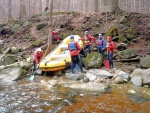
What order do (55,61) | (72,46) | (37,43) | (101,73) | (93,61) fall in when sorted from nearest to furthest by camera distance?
(101,73)
(72,46)
(55,61)
(93,61)
(37,43)

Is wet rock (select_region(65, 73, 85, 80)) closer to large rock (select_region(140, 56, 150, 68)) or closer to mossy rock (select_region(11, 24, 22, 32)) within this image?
large rock (select_region(140, 56, 150, 68))

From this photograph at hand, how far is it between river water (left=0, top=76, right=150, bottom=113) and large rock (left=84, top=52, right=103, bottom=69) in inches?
95.1

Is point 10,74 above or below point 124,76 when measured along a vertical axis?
below

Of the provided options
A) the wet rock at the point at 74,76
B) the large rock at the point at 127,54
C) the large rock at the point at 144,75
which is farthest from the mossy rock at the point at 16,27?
the large rock at the point at 144,75

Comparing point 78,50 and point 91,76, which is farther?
point 78,50

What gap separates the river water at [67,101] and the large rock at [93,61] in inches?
95.1

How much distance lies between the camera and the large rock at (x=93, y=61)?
1072cm

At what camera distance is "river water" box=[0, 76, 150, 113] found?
6109 mm

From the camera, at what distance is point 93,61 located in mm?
10766

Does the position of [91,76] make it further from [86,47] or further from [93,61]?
[86,47]

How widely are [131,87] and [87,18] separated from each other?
31.3 ft

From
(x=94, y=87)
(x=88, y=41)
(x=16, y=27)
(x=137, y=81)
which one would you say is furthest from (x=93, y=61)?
(x=16, y=27)

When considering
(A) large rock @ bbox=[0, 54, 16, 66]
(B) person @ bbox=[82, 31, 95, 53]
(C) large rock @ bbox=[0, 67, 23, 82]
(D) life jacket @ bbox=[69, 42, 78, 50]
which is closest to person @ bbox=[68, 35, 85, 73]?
(D) life jacket @ bbox=[69, 42, 78, 50]

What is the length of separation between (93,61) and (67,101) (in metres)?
4.26
